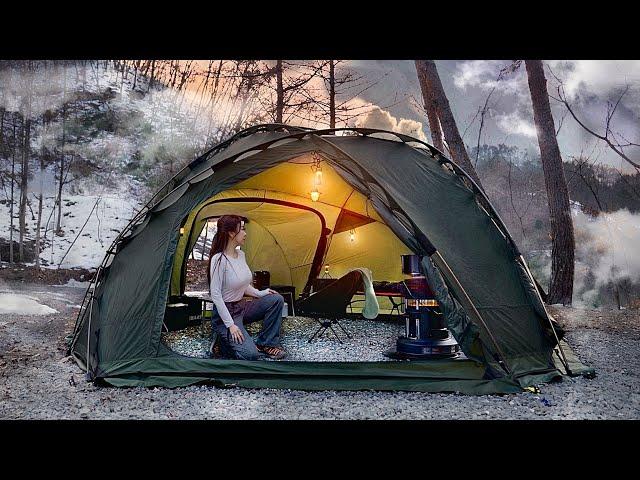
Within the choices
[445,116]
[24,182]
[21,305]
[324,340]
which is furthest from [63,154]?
[324,340]

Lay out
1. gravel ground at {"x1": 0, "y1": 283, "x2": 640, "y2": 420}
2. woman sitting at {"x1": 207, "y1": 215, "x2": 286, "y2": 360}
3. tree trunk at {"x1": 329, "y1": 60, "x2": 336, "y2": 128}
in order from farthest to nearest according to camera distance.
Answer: tree trunk at {"x1": 329, "y1": 60, "x2": 336, "y2": 128} → woman sitting at {"x1": 207, "y1": 215, "x2": 286, "y2": 360} → gravel ground at {"x1": 0, "y1": 283, "x2": 640, "y2": 420}

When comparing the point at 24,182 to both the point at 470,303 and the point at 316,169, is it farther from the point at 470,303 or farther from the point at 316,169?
the point at 470,303

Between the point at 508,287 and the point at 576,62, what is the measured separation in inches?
348

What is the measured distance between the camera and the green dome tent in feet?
13.3

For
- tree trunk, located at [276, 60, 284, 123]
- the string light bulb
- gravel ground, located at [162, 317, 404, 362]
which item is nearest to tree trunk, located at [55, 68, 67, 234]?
tree trunk, located at [276, 60, 284, 123]

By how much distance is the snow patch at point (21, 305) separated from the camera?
8791mm

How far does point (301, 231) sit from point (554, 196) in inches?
185

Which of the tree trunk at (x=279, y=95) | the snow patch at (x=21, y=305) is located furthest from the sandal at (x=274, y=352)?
the tree trunk at (x=279, y=95)

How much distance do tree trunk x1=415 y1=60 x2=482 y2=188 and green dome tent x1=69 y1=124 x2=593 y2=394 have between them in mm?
4410

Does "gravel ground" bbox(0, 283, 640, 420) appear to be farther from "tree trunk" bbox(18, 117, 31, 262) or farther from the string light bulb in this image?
"tree trunk" bbox(18, 117, 31, 262)

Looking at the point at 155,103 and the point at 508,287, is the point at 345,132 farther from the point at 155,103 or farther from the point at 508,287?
the point at 155,103

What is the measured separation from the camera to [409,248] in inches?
177

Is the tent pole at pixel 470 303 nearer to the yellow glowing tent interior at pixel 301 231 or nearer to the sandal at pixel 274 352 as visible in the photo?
the sandal at pixel 274 352

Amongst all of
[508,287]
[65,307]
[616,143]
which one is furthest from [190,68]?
[508,287]
